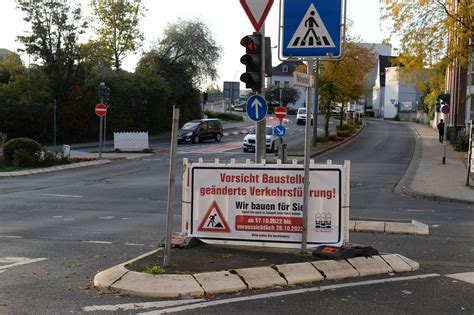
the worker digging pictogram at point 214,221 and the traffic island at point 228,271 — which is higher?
the worker digging pictogram at point 214,221

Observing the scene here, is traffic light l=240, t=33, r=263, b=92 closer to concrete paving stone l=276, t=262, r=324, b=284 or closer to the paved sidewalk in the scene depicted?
concrete paving stone l=276, t=262, r=324, b=284

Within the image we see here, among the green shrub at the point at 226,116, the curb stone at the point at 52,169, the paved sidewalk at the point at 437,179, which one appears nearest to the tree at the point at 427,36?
the paved sidewalk at the point at 437,179

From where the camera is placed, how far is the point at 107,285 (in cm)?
619

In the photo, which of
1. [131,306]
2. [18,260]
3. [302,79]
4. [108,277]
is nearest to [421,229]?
[302,79]

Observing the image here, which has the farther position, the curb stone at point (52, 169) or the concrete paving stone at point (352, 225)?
the curb stone at point (52, 169)

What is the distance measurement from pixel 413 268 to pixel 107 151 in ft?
100

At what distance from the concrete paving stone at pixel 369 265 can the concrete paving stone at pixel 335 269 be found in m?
0.09

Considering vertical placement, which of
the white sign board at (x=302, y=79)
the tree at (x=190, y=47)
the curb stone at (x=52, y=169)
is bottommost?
the curb stone at (x=52, y=169)

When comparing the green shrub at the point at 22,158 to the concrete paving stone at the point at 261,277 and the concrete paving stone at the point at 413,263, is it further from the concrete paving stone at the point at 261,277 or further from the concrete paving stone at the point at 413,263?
the concrete paving stone at the point at 413,263

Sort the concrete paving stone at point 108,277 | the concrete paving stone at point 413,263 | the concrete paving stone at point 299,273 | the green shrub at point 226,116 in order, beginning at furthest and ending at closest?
1. the green shrub at point 226,116
2. the concrete paving stone at point 413,263
3. the concrete paving stone at point 299,273
4. the concrete paving stone at point 108,277

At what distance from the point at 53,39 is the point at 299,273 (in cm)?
4364

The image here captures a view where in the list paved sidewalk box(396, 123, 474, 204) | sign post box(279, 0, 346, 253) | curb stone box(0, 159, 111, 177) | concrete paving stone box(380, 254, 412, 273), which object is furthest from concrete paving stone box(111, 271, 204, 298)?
curb stone box(0, 159, 111, 177)

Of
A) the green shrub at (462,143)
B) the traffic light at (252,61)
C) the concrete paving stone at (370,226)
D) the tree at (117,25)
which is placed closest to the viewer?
the traffic light at (252,61)

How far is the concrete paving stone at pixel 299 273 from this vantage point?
6473 mm
